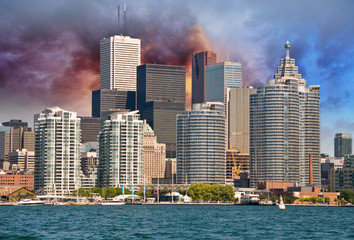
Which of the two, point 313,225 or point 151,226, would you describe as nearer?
point 151,226

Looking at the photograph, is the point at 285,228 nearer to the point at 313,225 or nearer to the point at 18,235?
the point at 313,225

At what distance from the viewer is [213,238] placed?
140000 millimetres

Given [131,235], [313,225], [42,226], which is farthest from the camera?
[313,225]

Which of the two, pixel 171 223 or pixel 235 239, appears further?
pixel 171 223

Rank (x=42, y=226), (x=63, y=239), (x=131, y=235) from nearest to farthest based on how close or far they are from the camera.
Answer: (x=63, y=239), (x=131, y=235), (x=42, y=226)

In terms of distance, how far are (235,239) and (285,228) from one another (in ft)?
112


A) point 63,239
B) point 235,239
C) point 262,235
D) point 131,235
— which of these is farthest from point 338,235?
point 63,239

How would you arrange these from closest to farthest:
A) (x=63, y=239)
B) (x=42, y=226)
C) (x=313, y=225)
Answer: (x=63, y=239) < (x=42, y=226) < (x=313, y=225)

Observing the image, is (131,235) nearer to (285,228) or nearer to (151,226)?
(151,226)

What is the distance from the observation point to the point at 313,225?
7180 inches

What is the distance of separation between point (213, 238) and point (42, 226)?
45.3m

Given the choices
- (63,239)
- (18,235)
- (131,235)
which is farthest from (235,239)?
(18,235)

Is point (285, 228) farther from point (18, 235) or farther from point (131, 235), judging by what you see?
point (18, 235)

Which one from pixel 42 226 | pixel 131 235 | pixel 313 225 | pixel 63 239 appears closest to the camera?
pixel 63 239
